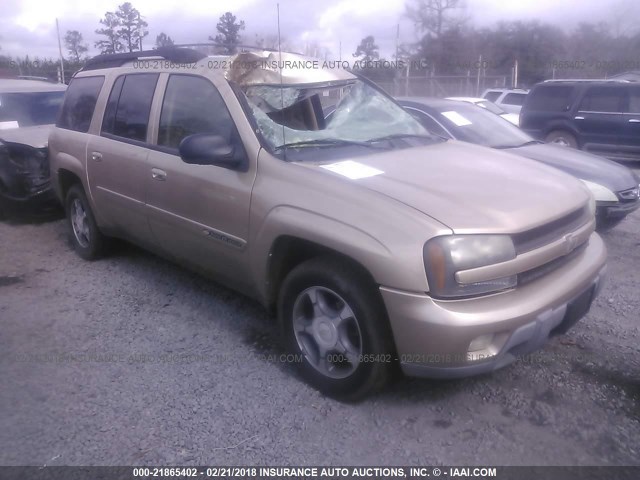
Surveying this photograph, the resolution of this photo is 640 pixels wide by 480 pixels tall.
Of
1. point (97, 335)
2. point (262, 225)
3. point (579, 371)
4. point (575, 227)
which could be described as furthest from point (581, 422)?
point (97, 335)

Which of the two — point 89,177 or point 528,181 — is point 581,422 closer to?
point 528,181

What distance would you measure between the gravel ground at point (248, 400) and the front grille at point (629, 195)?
146 centimetres

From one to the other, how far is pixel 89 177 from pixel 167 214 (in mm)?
1379

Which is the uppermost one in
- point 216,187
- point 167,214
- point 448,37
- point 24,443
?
point 448,37

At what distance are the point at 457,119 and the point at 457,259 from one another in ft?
13.7

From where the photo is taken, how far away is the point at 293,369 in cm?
353

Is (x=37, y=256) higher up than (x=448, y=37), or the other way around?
(x=448, y=37)

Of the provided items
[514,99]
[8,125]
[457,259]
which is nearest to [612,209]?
[457,259]

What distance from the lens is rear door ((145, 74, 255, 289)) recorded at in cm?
353

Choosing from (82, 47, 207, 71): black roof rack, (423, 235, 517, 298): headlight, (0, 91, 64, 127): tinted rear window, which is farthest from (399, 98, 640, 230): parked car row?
Result: (0, 91, 64, 127): tinted rear window

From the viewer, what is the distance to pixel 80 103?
5.32 metres

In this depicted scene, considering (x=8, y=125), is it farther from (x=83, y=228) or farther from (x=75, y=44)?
(x=75, y=44)

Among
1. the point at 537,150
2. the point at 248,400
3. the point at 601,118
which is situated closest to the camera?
the point at 248,400

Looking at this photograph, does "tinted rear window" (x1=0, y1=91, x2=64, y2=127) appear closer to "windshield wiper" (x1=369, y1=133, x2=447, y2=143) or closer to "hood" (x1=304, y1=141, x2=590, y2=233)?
"windshield wiper" (x1=369, y1=133, x2=447, y2=143)
